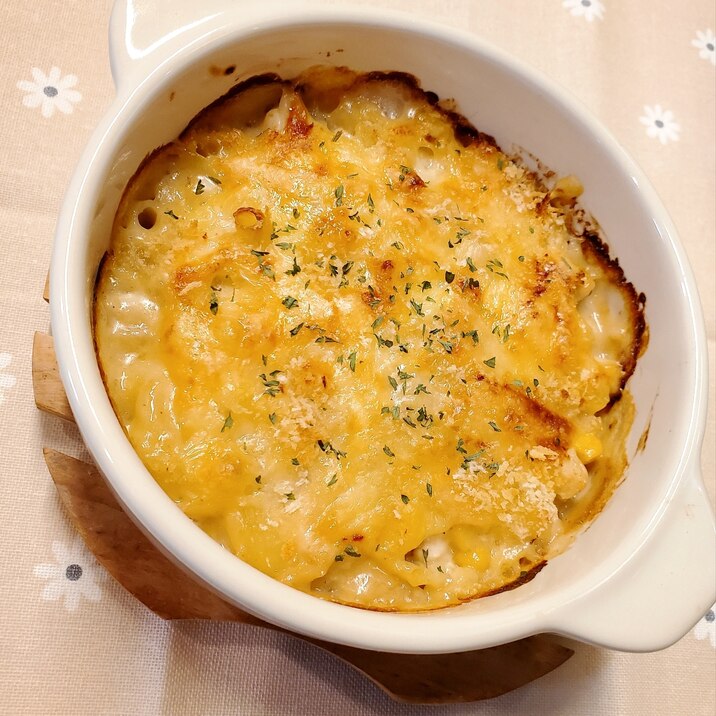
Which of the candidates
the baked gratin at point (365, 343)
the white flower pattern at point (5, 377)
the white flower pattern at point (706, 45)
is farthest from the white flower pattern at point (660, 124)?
the white flower pattern at point (5, 377)

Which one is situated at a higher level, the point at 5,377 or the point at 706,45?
the point at 706,45

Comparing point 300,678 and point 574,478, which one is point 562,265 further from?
point 300,678

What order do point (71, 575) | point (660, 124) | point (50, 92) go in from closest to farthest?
point (71, 575)
point (50, 92)
point (660, 124)

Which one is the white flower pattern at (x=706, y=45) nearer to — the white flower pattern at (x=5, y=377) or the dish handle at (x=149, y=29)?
the dish handle at (x=149, y=29)

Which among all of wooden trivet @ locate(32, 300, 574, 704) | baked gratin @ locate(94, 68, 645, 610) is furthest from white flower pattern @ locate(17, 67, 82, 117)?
wooden trivet @ locate(32, 300, 574, 704)

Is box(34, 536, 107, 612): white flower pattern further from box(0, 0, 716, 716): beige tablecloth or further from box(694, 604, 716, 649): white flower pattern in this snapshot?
box(694, 604, 716, 649): white flower pattern

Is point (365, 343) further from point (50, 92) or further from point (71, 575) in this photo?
point (50, 92)

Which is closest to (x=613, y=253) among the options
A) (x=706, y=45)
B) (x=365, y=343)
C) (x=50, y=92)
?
(x=365, y=343)
